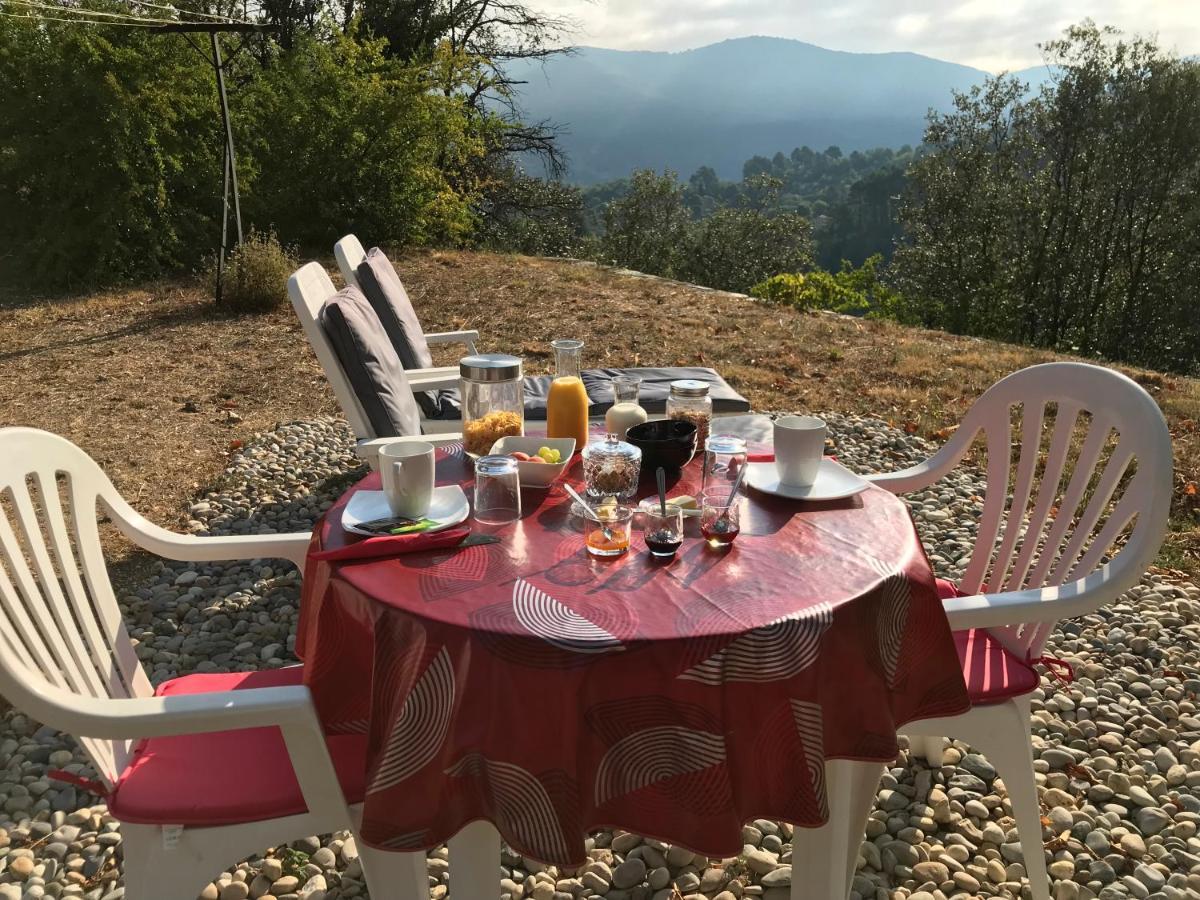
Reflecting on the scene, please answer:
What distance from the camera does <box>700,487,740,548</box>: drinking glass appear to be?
166 cm

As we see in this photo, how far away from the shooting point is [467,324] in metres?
8.19

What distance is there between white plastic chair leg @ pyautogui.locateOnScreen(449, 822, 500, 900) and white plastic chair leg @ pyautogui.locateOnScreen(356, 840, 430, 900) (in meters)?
0.10

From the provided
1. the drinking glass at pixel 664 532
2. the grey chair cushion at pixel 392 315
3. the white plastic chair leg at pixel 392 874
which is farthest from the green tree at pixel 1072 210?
the white plastic chair leg at pixel 392 874

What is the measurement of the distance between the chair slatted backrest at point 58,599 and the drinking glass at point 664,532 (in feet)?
3.42

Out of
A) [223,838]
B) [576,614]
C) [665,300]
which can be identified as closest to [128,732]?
[223,838]

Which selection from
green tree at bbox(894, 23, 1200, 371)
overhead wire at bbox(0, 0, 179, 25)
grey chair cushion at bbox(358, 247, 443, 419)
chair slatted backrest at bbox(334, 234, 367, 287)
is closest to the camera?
grey chair cushion at bbox(358, 247, 443, 419)

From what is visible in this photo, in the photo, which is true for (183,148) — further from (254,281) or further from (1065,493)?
(1065,493)

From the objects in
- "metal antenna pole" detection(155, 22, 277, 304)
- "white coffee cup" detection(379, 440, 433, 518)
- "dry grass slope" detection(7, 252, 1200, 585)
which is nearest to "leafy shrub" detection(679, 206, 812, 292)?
"dry grass slope" detection(7, 252, 1200, 585)

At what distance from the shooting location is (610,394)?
4.30 m

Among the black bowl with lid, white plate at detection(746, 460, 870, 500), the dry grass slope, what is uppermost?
the black bowl with lid

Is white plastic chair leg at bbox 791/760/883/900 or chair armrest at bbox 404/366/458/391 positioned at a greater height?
chair armrest at bbox 404/366/458/391

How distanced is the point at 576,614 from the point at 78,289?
33.4 feet

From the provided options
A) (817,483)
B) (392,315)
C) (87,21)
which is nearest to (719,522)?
(817,483)

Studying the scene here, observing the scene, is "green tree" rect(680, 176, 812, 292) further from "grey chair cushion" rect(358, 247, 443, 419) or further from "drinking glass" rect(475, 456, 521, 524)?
"drinking glass" rect(475, 456, 521, 524)
